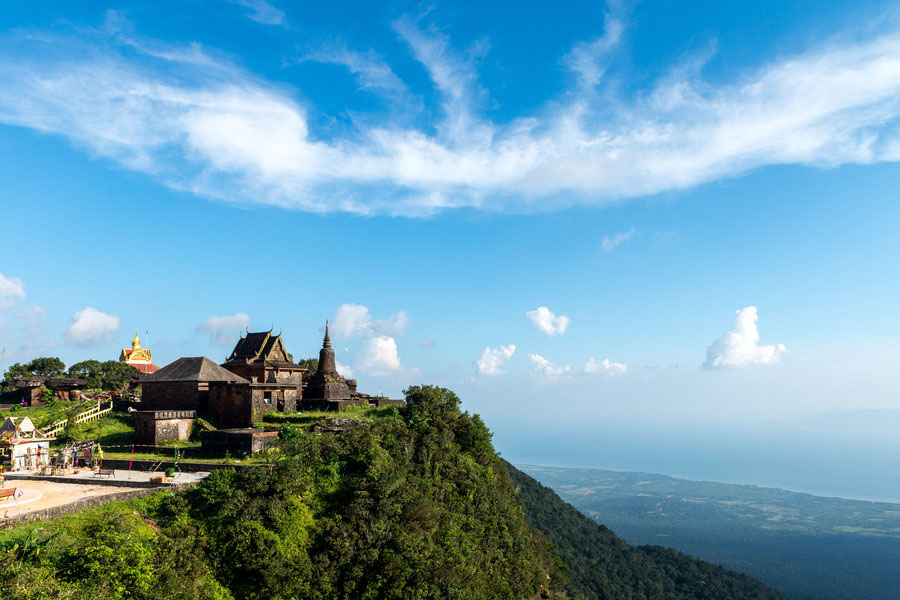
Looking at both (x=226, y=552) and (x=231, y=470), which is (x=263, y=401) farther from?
(x=226, y=552)

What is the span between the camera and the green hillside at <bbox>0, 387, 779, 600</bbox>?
18266 millimetres

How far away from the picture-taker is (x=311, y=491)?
28.3 m

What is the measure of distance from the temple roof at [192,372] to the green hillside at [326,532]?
1037 centimetres

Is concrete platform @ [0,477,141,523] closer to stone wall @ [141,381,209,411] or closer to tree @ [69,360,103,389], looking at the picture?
stone wall @ [141,381,209,411]

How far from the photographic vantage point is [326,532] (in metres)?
26.7

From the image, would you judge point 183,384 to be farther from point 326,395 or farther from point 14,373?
point 14,373

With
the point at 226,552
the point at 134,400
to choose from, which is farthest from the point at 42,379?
the point at 226,552

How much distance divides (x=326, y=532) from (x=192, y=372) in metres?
22.4

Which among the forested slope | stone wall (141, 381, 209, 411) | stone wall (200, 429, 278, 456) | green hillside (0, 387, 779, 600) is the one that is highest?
stone wall (141, 381, 209, 411)

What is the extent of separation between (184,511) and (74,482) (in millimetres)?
9298

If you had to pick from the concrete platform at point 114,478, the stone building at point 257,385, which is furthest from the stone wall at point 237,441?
the stone building at point 257,385

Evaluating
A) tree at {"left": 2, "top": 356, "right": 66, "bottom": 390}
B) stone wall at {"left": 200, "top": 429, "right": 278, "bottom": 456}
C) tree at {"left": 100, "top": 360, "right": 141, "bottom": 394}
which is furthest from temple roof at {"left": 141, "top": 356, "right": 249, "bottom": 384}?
tree at {"left": 2, "top": 356, "right": 66, "bottom": 390}

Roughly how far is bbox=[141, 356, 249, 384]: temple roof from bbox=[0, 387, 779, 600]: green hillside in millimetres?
10372

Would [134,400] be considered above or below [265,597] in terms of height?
above
